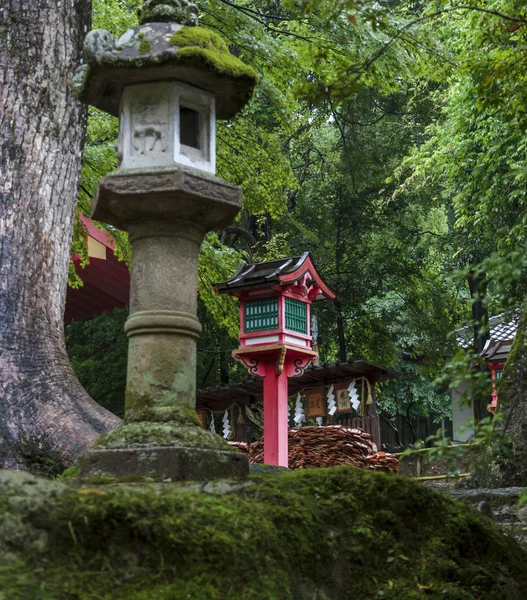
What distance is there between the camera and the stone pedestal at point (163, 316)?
4949mm

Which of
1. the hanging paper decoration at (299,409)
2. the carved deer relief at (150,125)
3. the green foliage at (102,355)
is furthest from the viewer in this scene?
the green foliage at (102,355)

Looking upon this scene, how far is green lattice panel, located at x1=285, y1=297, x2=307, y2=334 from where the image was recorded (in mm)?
13281

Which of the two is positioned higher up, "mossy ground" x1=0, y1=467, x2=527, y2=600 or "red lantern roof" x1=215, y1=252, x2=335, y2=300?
"red lantern roof" x1=215, y1=252, x2=335, y2=300

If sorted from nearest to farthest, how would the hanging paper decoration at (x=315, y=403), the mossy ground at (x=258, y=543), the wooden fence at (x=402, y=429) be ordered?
1. the mossy ground at (x=258, y=543)
2. the hanging paper decoration at (x=315, y=403)
3. the wooden fence at (x=402, y=429)

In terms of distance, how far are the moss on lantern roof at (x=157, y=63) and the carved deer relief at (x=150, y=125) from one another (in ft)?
0.52

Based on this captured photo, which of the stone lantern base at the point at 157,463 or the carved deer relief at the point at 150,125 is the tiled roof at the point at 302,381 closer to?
the carved deer relief at the point at 150,125

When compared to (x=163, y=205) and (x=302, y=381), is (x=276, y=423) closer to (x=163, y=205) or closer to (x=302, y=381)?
(x=302, y=381)

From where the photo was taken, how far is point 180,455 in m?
4.83

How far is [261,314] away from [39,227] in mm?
6056

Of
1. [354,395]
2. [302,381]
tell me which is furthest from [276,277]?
[302,381]

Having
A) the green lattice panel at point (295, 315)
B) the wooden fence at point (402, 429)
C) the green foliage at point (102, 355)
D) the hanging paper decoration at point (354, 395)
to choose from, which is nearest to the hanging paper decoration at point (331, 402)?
the hanging paper decoration at point (354, 395)

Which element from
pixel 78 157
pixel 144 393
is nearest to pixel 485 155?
pixel 78 157

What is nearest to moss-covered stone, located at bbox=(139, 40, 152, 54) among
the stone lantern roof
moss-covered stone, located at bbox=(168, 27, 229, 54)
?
the stone lantern roof

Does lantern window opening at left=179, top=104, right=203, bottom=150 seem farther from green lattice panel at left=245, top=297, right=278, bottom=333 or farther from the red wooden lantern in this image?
green lattice panel at left=245, top=297, right=278, bottom=333
